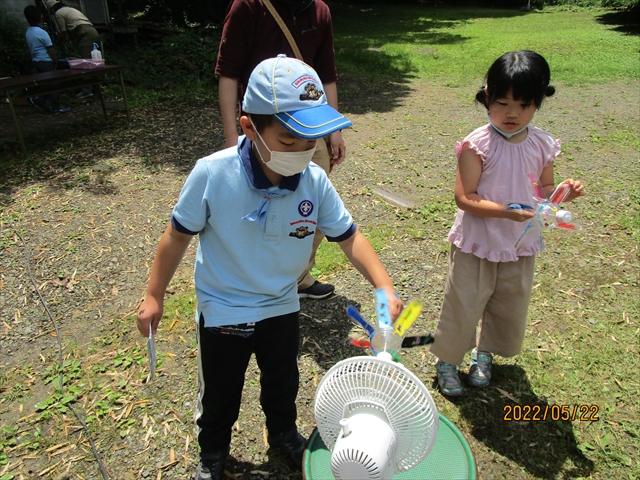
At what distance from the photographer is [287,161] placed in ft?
5.50

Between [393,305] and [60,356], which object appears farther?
[60,356]

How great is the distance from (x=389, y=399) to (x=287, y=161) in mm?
829

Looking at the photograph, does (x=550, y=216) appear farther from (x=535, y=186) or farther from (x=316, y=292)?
(x=316, y=292)

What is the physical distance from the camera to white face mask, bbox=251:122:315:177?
1.66m

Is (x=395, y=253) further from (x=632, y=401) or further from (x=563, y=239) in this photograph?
(x=632, y=401)

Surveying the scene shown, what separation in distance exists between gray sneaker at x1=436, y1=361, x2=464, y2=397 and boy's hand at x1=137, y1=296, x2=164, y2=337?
1.61m

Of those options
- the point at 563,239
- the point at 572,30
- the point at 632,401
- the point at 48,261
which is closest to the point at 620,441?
the point at 632,401

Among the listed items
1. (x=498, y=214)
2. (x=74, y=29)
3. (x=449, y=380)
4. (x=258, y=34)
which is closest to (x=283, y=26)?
(x=258, y=34)

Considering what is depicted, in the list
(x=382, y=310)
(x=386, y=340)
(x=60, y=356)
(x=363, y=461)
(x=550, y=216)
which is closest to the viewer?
(x=363, y=461)

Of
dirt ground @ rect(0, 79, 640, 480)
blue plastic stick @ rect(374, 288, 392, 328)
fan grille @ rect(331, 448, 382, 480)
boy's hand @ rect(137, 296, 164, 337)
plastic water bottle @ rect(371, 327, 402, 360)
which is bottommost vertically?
dirt ground @ rect(0, 79, 640, 480)

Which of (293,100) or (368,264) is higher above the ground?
(293,100)

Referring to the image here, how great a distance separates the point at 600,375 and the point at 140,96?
869 centimetres

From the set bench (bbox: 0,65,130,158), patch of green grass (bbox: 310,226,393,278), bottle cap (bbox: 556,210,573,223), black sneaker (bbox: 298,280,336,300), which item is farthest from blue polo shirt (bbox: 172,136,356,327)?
bench (bbox: 0,65,130,158)
